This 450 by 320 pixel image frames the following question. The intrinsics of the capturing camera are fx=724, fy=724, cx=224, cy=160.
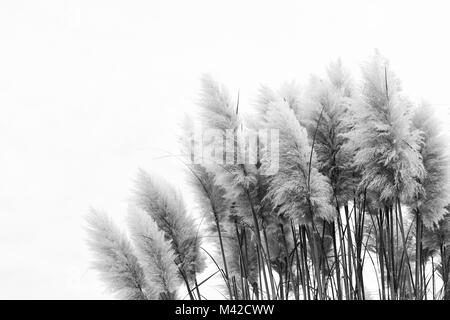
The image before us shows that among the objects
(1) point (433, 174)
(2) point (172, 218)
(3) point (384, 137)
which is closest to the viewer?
(3) point (384, 137)

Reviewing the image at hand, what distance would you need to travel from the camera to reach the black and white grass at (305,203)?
3.45 metres

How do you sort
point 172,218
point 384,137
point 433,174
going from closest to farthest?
point 384,137, point 433,174, point 172,218

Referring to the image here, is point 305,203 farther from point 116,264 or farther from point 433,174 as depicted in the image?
point 116,264

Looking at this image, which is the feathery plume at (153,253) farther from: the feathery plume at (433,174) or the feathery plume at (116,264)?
the feathery plume at (433,174)

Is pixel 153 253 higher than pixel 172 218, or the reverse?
pixel 172 218

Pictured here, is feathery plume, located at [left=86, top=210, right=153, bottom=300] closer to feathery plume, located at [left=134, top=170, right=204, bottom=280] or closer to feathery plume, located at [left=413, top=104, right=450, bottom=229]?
feathery plume, located at [left=134, top=170, right=204, bottom=280]

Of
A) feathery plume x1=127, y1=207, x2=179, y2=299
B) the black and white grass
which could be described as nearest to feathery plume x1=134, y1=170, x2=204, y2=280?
the black and white grass

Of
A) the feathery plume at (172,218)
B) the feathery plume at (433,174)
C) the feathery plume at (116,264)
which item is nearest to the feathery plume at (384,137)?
the feathery plume at (433,174)

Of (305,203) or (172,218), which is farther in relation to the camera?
(172,218)

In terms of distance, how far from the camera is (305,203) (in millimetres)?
3467

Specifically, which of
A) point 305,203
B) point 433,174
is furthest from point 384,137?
point 305,203
